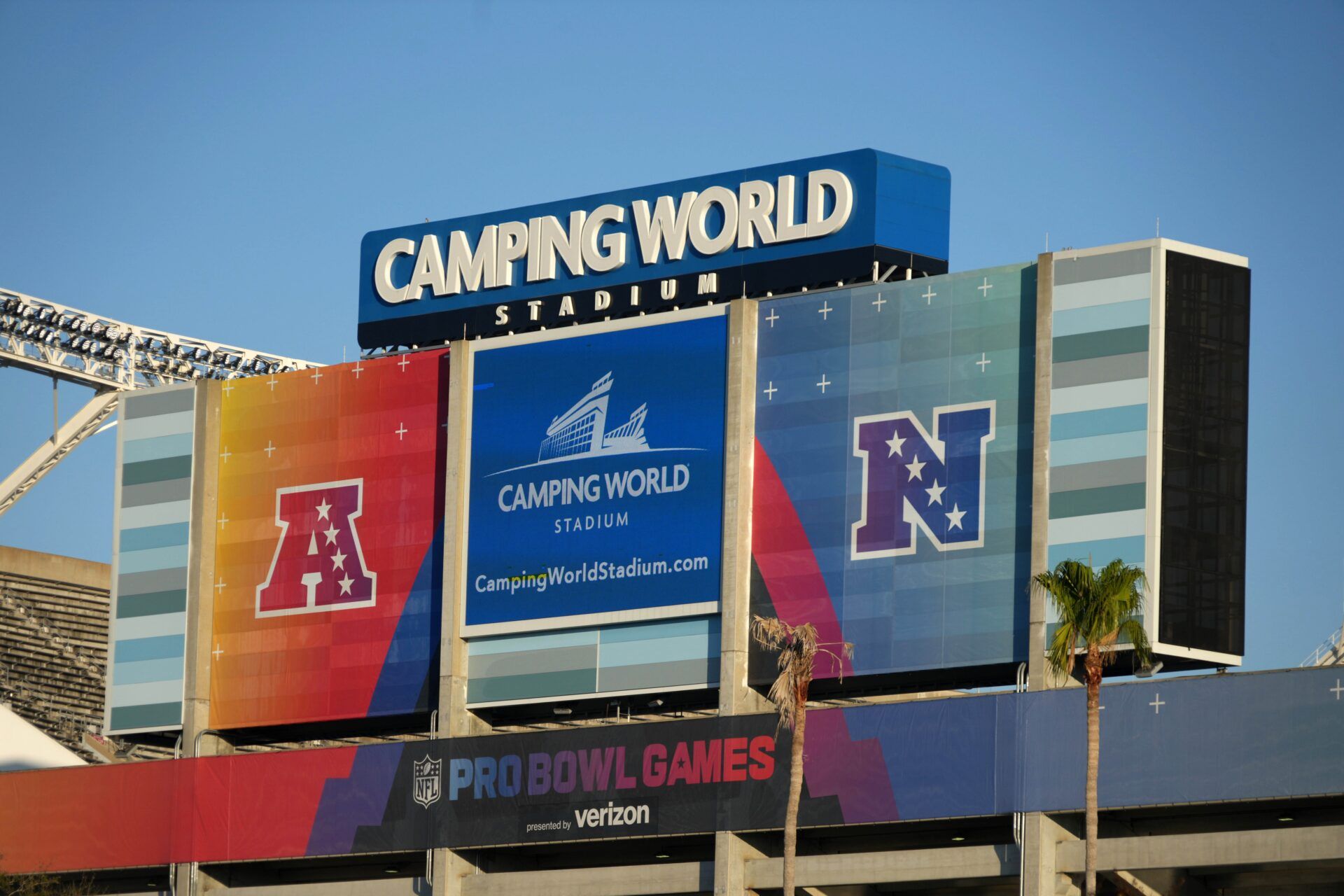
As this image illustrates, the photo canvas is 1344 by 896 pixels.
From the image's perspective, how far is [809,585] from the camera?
78.7m

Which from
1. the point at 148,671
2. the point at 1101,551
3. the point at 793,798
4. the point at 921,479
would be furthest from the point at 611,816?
the point at 148,671

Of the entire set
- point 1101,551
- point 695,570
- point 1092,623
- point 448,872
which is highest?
point 695,570

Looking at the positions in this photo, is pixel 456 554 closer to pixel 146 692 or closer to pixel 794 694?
pixel 146 692

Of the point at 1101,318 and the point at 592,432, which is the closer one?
the point at 1101,318

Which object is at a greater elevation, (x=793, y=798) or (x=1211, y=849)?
(x=793, y=798)

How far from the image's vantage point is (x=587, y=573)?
274ft

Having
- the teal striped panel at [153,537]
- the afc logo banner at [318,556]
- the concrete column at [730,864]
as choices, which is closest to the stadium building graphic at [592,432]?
the afc logo banner at [318,556]

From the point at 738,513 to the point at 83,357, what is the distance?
5811 centimetres

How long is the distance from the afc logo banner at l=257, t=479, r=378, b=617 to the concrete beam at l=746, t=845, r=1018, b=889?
20.5 meters

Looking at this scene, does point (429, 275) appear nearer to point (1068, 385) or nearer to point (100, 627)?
point (1068, 385)

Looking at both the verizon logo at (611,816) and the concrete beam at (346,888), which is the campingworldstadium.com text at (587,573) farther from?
the concrete beam at (346,888)

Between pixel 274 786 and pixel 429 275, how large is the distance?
2081 centimetres

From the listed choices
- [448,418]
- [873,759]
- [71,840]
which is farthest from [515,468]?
[71,840]

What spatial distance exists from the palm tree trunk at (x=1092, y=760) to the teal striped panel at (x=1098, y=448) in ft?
30.6
